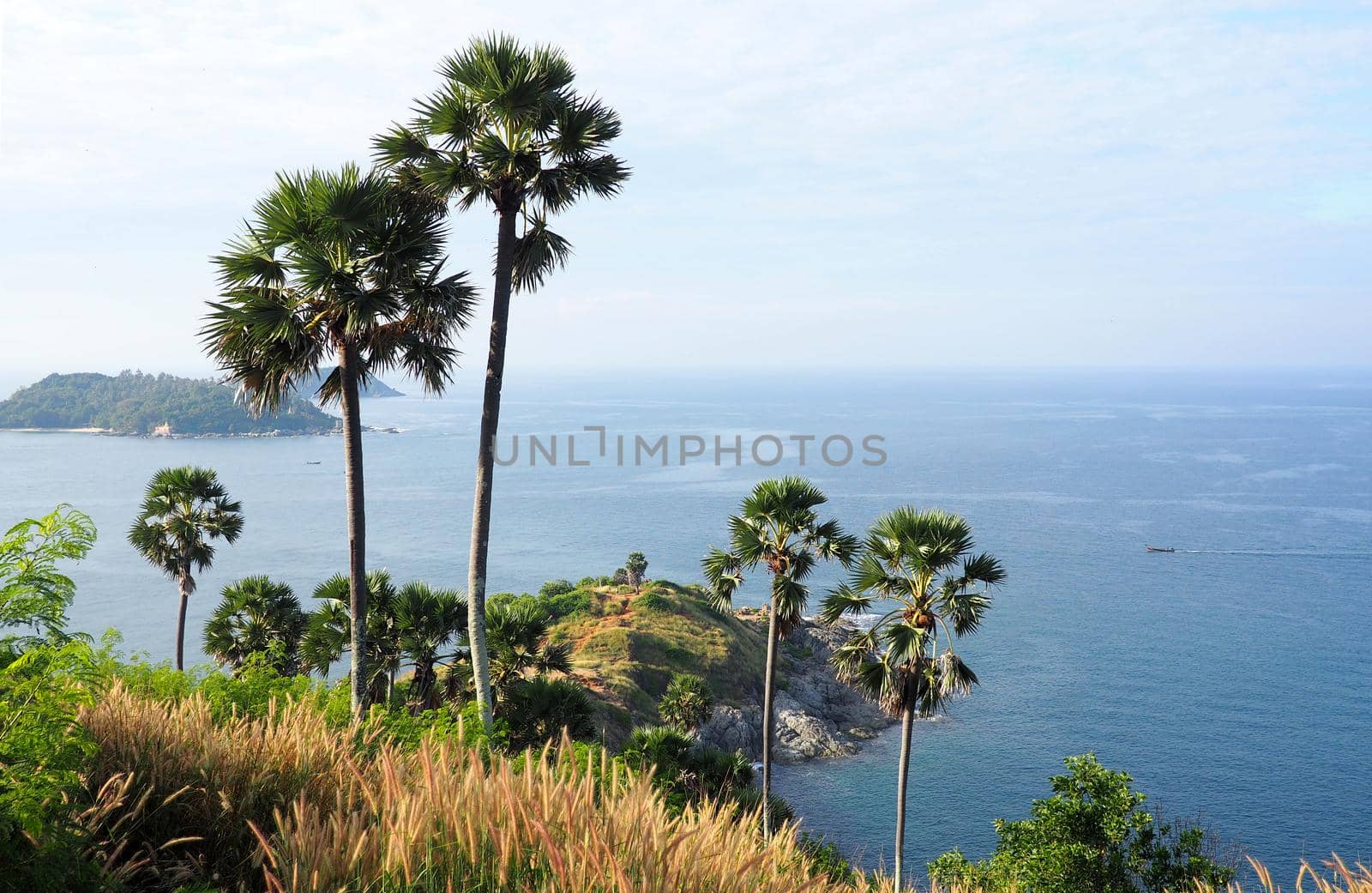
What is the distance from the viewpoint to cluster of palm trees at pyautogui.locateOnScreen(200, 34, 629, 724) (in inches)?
520

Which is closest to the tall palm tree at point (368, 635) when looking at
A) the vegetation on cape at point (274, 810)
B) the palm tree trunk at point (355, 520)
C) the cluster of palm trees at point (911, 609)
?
the palm tree trunk at point (355, 520)

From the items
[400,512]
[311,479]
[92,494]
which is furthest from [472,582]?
[311,479]

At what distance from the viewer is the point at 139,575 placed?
8650 cm

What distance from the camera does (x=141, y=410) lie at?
166000mm

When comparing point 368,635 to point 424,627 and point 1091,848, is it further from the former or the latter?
point 1091,848

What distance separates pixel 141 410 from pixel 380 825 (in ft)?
623

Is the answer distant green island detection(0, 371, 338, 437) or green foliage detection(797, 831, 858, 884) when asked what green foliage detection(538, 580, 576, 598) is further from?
distant green island detection(0, 371, 338, 437)

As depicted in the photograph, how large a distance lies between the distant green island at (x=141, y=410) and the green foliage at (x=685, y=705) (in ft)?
454

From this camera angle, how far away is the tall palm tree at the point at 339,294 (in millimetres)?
13125

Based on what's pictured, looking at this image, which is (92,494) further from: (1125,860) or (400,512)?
(1125,860)

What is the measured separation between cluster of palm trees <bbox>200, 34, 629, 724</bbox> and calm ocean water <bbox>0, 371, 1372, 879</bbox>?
14791mm

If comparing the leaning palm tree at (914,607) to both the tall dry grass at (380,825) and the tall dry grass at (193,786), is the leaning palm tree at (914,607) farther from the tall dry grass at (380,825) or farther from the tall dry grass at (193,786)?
the tall dry grass at (193,786)

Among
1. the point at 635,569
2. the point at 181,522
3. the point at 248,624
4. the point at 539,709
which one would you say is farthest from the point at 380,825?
the point at 635,569

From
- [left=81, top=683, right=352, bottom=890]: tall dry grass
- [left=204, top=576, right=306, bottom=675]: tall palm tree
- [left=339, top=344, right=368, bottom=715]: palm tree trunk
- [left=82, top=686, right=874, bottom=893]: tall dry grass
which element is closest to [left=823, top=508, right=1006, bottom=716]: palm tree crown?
[left=339, top=344, right=368, bottom=715]: palm tree trunk
